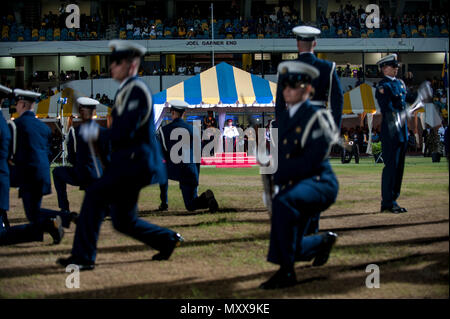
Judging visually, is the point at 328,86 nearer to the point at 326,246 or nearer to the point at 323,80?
the point at 323,80

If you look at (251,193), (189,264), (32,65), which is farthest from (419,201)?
(32,65)

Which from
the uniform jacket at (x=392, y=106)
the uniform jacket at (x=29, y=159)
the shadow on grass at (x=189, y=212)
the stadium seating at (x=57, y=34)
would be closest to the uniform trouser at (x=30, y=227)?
the uniform jacket at (x=29, y=159)

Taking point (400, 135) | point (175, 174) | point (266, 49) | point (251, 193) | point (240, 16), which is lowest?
point (251, 193)

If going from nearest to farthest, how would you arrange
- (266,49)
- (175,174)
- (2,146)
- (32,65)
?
(2,146) < (175,174) < (266,49) < (32,65)

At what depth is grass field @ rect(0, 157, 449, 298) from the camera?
4535 millimetres

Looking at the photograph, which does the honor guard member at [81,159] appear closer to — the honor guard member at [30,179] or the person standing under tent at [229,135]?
the honor guard member at [30,179]

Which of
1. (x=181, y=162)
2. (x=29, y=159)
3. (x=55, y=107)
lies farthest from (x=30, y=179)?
(x=55, y=107)

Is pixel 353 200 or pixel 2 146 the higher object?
pixel 2 146

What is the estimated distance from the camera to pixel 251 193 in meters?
12.6

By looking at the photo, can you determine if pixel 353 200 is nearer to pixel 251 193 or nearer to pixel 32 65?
pixel 251 193

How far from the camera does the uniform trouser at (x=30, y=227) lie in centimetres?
666

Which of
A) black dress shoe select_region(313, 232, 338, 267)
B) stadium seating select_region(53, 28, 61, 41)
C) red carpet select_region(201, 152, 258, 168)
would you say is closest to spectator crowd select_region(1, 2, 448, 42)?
stadium seating select_region(53, 28, 61, 41)

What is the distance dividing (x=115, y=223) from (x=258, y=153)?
5.09ft

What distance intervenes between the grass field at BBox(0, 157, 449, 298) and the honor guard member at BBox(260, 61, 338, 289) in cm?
29
